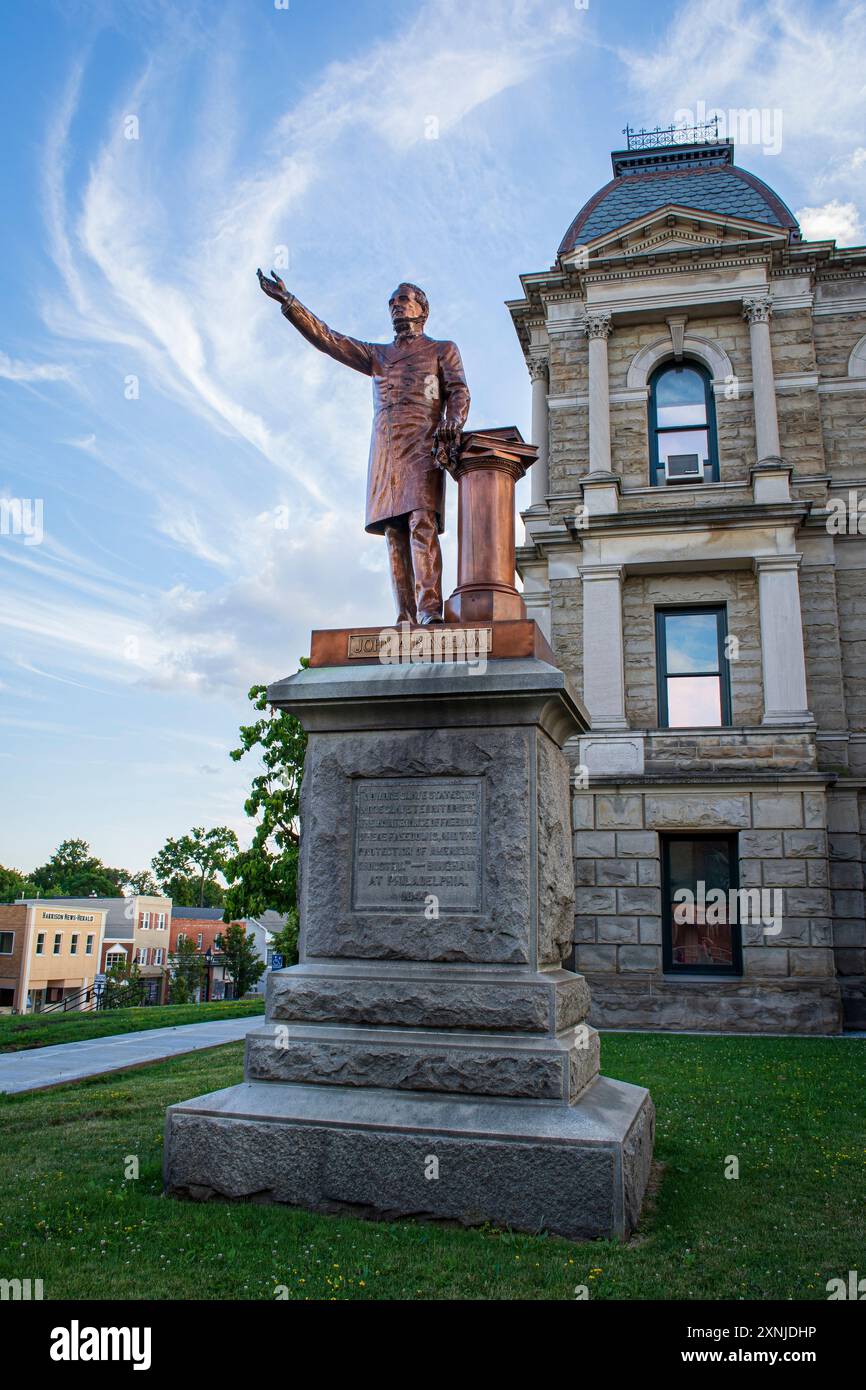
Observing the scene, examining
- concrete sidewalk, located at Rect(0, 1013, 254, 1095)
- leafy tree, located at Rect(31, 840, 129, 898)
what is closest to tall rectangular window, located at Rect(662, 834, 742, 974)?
concrete sidewalk, located at Rect(0, 1013, 254, 1095)

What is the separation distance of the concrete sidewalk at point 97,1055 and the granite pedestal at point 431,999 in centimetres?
501

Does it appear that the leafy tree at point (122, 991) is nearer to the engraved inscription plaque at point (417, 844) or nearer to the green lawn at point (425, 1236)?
the green lawn at point (425, 1236)

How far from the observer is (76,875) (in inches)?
4535

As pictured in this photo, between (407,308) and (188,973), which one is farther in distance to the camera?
(188,973)

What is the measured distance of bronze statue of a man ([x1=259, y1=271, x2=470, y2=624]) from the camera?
6910 millimetres

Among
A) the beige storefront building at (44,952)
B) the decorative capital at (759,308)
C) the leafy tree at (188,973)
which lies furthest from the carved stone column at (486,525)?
the beige storefront building at (44,952)

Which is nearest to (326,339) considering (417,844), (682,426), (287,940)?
(417,844)

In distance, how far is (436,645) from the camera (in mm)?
6410

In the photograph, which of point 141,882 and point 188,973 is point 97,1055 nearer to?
point 188,973

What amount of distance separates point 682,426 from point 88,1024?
49.6 feet

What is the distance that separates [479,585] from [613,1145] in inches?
136

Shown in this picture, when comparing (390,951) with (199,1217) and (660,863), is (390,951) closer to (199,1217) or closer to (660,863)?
(199,1217)

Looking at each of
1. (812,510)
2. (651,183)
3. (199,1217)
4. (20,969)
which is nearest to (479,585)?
(199,1217)

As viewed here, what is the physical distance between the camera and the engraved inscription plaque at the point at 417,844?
233 inches
